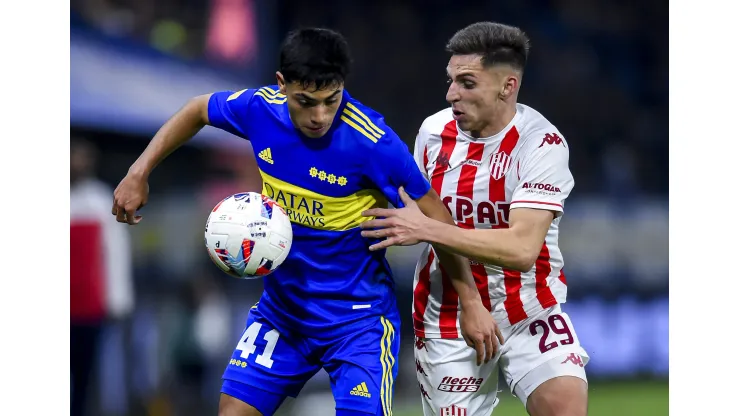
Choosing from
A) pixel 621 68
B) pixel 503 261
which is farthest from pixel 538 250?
pixel 621 68

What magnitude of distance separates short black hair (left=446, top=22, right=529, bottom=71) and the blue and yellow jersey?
62 cm

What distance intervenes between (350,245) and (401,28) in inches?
202

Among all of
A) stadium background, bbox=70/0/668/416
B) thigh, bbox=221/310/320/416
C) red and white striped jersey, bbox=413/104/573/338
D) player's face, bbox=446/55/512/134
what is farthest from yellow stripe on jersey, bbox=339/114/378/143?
stadium background, bbox=70/0/668/416

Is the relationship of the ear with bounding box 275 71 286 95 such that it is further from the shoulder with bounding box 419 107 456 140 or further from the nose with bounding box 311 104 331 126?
the shoulder with bounding box 419 107 456 140

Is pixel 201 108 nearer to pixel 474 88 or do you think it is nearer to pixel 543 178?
pixel 474 88

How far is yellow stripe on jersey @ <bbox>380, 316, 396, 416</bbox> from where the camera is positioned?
347 centimetres

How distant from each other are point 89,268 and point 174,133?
9.69 feet

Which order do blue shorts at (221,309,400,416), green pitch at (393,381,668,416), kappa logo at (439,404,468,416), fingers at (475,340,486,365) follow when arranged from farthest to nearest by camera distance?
1. green pitch at (393,381,668,416)
2. kappa logo at (439,404,468,416)
3. fingers at (475,340,486,365)
4. blue shorts at (221,309,400,416)

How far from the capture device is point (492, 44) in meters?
3.81

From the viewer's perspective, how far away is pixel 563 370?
3.70 metres

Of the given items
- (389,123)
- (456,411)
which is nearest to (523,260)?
(456,411)

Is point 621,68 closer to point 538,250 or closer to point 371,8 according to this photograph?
point 371,8

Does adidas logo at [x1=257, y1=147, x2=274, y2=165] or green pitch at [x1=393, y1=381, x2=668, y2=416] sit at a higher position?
adidas logo at [x1=257, y1=147, x2=274, y2=165]

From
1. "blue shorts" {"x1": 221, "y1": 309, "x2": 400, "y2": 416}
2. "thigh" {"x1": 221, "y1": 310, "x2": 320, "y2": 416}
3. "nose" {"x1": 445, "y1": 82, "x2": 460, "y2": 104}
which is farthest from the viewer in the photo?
"nose" {"x1": 445, "y1": 82, "x2": 460, "y2": 104}
